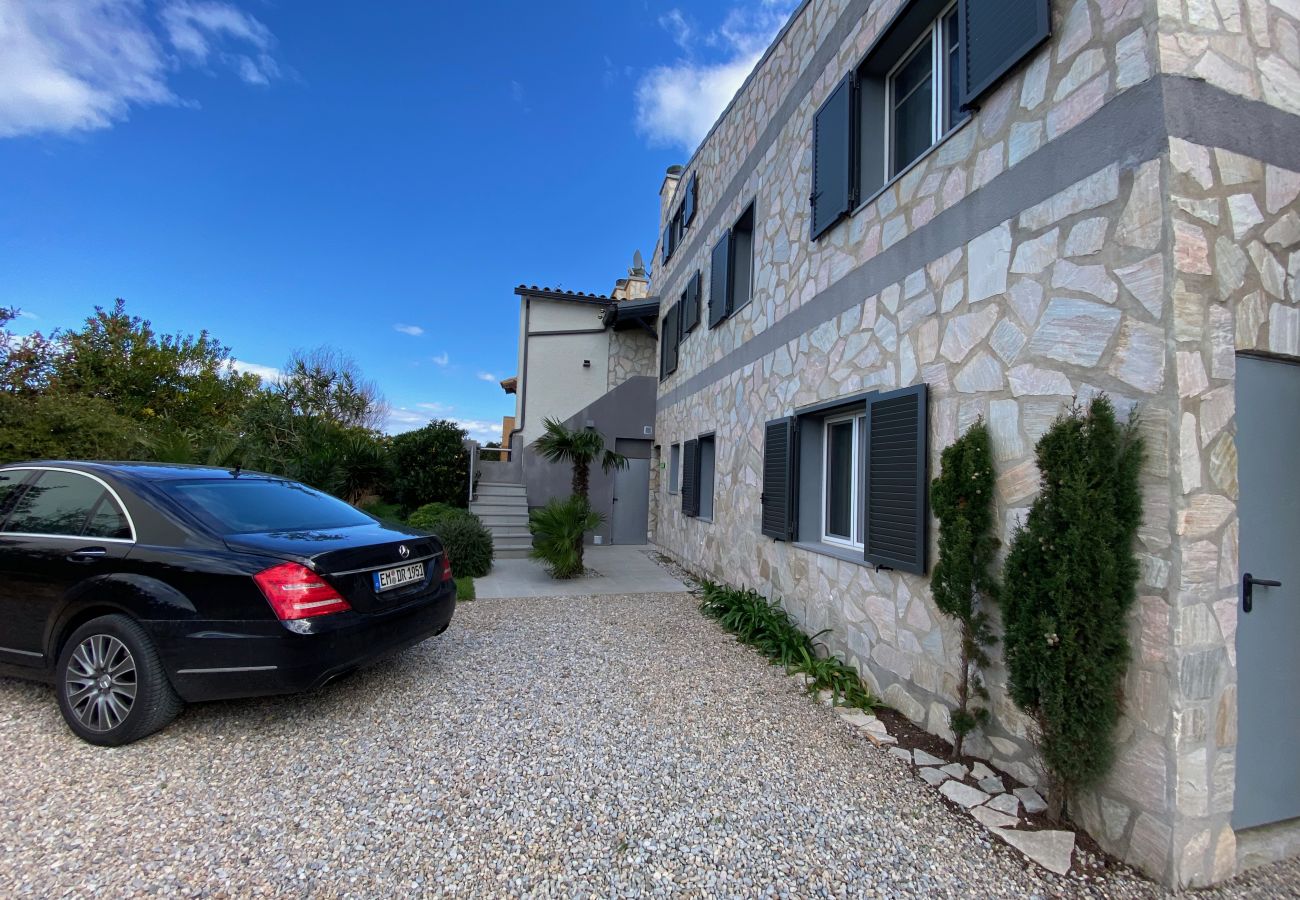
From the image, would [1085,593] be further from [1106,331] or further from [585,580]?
[585,580]

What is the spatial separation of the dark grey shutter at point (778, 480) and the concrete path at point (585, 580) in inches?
93.1

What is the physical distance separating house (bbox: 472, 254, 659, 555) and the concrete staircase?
0.04 metres

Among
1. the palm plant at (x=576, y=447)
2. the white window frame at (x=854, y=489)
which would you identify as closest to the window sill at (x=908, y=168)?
the white window frame at (x=854, y=489)

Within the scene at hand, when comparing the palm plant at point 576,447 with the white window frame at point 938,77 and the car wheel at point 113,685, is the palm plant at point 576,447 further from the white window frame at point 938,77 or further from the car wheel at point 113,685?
the car wheel at point 113,685

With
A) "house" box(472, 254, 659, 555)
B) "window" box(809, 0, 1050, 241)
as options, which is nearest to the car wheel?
"window" box(809, 0, 1050, 241)

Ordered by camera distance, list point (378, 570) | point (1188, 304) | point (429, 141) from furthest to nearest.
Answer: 1. point (429, 141)
2. point (378, 570)
3. point (1188, 304)

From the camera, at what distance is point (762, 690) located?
413cm

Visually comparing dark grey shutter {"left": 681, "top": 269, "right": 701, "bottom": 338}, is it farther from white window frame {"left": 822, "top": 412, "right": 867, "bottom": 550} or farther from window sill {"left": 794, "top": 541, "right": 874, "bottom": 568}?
window sill {"left": 794, "top": 541, "right": 874, "bottom": 568}

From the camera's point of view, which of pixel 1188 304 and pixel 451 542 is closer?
pixel 1188 304

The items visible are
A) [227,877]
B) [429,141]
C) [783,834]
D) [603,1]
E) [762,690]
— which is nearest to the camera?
[227,877]

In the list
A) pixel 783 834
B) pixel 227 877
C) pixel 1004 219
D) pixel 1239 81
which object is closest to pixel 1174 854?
pixel 783 834

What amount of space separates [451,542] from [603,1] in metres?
8.21

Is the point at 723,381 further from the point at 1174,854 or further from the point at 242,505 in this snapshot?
the point at 1174,854

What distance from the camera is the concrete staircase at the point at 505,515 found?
10.5 meters
